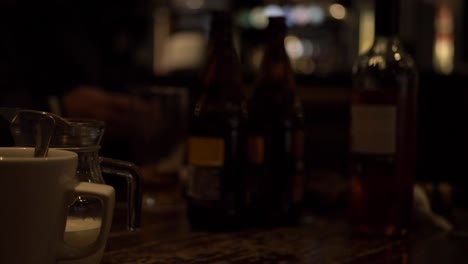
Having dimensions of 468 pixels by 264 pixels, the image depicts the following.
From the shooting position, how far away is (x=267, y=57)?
867 millimetres

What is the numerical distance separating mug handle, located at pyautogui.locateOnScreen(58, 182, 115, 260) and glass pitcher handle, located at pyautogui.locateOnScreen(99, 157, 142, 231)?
0.20ft

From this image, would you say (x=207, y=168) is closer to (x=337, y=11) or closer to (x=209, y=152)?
(x=209, y=152)

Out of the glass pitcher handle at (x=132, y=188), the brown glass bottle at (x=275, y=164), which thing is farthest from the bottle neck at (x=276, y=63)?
the glass pitcher handle at (x=132, y=188)

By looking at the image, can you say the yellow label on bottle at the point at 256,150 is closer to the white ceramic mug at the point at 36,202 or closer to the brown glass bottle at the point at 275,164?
the brown glass bottle at the point at 275,164

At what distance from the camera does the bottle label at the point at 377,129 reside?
2.47 ft

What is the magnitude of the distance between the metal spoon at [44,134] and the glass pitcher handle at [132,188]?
9 cm

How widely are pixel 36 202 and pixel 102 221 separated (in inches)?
2.6

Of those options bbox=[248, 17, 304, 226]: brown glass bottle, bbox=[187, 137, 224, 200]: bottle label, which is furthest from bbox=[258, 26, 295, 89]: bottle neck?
bbox=[187, 137, 224, 200]: bottle label

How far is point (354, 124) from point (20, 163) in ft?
1.52

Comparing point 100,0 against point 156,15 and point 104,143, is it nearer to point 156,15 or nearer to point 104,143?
point 104,143

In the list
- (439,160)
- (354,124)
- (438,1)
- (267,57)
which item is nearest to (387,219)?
(354,124)

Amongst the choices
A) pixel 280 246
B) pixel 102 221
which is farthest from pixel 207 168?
pixel 102 221

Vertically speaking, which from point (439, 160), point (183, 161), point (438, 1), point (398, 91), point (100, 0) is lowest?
point (439, 160)

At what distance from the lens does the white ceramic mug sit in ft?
1.43
